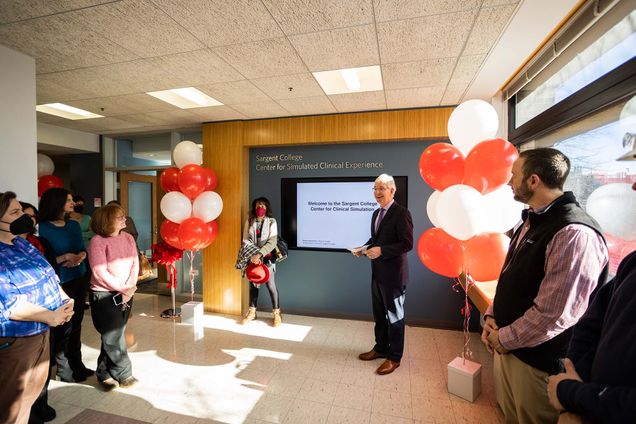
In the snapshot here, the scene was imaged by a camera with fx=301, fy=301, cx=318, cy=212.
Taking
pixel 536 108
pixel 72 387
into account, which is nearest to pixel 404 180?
pixel 536 108

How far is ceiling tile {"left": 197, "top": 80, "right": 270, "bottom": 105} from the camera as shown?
2943 mm

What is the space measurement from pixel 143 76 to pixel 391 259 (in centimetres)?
278

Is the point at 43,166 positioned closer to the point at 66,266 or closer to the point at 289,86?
the point at 66,266

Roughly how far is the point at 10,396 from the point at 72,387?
1144mm

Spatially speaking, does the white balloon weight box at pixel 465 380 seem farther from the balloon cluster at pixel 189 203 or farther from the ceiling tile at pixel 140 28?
the ceiling tile at pixel 140 28

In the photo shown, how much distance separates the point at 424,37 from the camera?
2080 mm

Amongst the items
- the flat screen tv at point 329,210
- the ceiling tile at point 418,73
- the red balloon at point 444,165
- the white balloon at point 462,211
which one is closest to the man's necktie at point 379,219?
the red balloon at point 444,165

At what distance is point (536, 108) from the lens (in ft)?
8.80

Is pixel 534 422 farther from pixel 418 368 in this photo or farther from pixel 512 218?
pixel 418 368

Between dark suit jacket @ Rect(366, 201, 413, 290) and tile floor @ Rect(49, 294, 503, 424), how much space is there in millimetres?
876

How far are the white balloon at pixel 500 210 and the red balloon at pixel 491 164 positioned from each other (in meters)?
0.08

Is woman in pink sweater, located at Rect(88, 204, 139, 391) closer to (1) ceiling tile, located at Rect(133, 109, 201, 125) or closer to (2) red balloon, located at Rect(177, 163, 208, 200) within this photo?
(2) red balloon, located at Rect(177, 163, 208, 200)

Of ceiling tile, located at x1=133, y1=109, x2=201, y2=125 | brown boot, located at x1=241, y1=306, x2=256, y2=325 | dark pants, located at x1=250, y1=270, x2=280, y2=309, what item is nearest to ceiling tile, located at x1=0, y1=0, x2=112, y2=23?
ceiling tile, located at x1=133, y1=109, x2=201, y2=125

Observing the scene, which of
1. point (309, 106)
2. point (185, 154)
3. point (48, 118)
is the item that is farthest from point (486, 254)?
point (48, 118)
